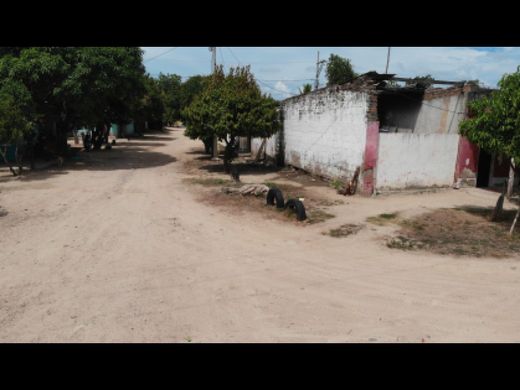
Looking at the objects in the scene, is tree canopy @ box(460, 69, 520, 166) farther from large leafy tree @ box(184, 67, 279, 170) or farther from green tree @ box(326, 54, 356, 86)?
green tree @ box(326, 54, 356, 86)

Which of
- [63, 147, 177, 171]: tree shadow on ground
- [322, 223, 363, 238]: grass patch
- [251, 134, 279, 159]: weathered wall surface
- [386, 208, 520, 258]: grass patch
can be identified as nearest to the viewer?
[386, 208, 520, 258]: grass patch

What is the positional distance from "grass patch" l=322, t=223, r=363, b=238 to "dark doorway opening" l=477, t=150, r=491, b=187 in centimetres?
841

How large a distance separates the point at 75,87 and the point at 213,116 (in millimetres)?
6135

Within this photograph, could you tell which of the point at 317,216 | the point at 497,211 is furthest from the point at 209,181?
the point at 497,211

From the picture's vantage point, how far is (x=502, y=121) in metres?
8.35

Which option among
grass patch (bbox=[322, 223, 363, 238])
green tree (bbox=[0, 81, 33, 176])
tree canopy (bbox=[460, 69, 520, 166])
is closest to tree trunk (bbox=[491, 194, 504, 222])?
tree canopy (bbox=[460, 69, 520, 166])

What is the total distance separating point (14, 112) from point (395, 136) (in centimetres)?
1424

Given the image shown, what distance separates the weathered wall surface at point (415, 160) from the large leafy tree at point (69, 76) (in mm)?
12955

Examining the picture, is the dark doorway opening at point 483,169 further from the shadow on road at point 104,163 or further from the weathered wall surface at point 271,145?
the shadow on road at point 104,163

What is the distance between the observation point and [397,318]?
4797 millimetres

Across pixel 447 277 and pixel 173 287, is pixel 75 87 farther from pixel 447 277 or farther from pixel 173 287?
pixel 447 277

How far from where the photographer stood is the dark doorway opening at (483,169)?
1473 centimetres

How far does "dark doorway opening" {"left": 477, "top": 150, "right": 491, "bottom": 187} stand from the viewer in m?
14.7

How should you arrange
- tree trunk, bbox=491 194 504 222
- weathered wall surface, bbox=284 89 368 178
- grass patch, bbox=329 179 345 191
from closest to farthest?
tree trunk, bbox=491 194 504 222
weathered wall surface, bbox=284 89 368 178
grass patch, bbox=329 179 345 191
